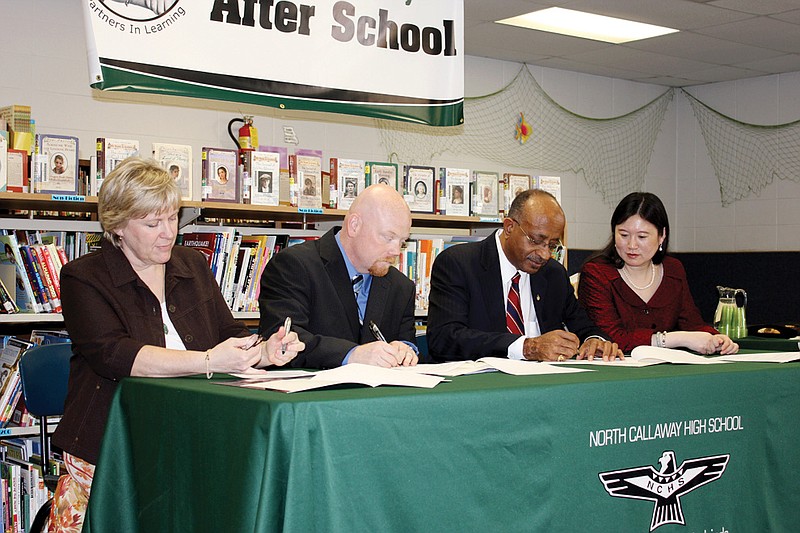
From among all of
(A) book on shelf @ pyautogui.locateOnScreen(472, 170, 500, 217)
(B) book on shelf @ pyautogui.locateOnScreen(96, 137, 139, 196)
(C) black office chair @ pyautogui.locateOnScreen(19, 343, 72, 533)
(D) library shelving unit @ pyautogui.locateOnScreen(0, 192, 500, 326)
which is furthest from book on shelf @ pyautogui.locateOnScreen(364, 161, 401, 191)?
(C) black office chair @ pyautogui.locateOnScreen(19, 343, 72, 533)

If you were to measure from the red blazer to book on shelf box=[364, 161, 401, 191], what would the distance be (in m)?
1.80

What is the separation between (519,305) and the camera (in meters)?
3.52

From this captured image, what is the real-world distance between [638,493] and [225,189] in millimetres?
3040

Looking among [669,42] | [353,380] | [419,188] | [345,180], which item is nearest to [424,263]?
[419,188]

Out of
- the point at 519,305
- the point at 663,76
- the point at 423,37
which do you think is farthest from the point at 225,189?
the point at 663,76

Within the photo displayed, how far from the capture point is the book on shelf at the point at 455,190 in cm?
548

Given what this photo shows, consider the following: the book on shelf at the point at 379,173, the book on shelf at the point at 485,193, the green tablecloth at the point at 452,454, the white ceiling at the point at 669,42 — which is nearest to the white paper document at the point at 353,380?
the green tablecloth at the point at 452,454

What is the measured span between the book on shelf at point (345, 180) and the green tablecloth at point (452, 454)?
2.84 metres

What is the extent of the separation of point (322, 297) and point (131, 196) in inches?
30.0

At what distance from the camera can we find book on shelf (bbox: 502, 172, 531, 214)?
5.77 metres

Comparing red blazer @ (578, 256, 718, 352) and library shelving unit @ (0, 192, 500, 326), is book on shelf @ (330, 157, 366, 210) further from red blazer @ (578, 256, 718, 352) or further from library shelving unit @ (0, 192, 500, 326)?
red blazer @ (578, 256, 718, 352)

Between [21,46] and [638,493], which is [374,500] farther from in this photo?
[21,46]

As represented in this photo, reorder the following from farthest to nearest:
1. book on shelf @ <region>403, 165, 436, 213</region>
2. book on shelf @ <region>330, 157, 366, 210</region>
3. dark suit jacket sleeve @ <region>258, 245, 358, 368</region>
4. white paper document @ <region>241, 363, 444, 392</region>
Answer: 1. book on shelf @ <region>403, 165, 436, 213</region>
2. book on shelf @ <region>330, 157, 366, 210</region>
3. dark suit jacket sleeve @ <region>258, 245, 358, 368</region>
4. white paper document @ <region>241, 363, 444, 392</region>

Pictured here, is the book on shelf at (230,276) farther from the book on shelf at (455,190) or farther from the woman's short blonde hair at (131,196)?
the woman's short blonde hair at (131,196)
